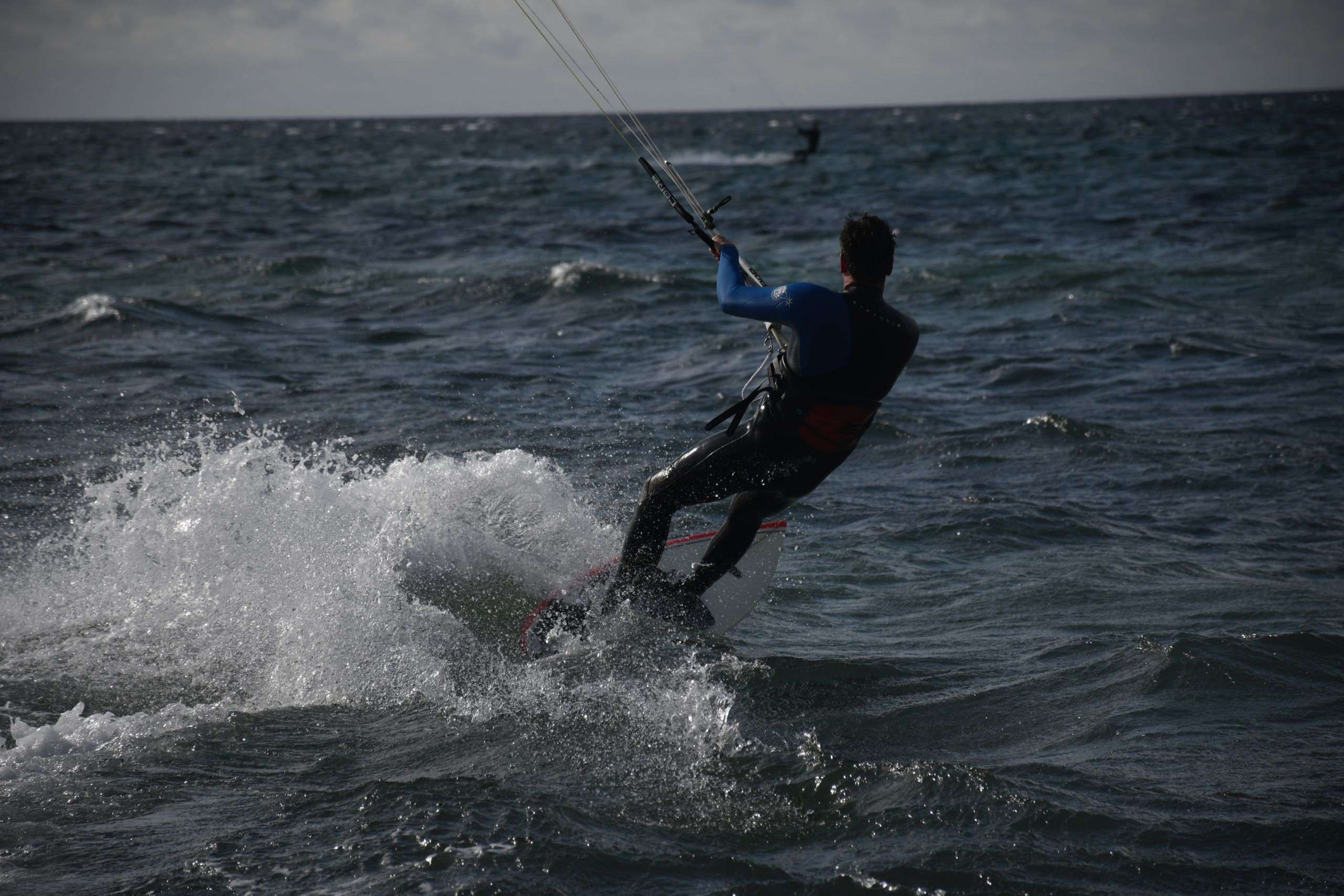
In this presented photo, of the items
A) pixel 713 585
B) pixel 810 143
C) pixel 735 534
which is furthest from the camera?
pixel 810 143

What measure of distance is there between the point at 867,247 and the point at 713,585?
6.72ft

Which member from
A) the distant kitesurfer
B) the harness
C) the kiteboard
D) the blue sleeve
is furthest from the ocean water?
the distant kitesurfer

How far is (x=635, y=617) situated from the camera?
5.77 m

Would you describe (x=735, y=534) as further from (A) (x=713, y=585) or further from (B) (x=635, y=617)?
(B) (x=635, y=617)

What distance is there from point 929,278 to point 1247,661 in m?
13.2

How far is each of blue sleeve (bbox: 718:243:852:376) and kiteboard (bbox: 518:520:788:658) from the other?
1.35 m

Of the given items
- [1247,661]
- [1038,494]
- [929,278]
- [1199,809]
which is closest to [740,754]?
[1199,809]

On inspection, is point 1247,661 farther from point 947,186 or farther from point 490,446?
point 947,186

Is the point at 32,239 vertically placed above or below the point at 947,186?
below

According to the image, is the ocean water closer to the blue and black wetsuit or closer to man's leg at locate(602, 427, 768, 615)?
man's leg at locate(602, 427, 768, 615)

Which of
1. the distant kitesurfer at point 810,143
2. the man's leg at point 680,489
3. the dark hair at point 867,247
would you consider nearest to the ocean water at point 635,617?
the man's leg at point 680,489

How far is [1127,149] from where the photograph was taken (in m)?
47.4

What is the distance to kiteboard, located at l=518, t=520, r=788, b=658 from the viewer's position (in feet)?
→ 19.3

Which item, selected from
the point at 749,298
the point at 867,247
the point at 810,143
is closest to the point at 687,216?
the point at 749,298
